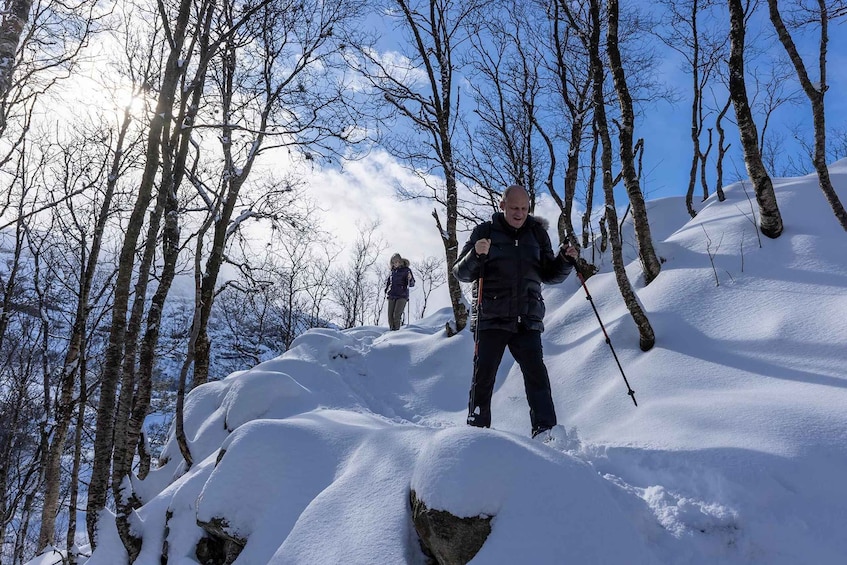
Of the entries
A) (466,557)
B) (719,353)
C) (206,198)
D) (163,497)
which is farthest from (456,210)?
(466,557)

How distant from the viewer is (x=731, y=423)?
2869mm

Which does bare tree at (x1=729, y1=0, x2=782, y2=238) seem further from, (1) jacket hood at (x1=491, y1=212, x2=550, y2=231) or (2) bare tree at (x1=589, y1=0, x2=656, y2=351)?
(1) jacket hood at (x1=491, y1=212, x2=550, y2=231)

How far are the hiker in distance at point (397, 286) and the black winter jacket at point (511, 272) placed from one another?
847 cm

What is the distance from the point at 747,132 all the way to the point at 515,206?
3.62 m

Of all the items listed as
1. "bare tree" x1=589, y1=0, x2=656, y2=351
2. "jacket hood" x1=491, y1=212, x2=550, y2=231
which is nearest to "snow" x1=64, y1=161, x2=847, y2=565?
"bare tree" x1=589, y1=0, x2=656, y2=351

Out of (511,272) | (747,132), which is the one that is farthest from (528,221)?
(747,132)

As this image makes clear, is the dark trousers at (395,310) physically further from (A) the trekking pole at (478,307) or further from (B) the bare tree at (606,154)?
(A) the trekking pole at (478,307)

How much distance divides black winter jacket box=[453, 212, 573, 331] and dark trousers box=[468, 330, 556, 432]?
0.30 ft

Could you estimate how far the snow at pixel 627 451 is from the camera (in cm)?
219

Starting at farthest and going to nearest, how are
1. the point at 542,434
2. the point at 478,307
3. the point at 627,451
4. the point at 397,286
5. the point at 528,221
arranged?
the point at 397,286 → the point at 528,221 → the point at 478,307 → the point at 542,434 → the point at 627,451

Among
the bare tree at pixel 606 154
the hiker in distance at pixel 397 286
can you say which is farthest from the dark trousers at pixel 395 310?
the bare tree at pixel 606 154

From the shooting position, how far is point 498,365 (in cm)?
362

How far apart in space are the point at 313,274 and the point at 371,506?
21.5 m

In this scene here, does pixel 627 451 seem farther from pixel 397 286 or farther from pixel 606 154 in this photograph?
pixel 397 286
